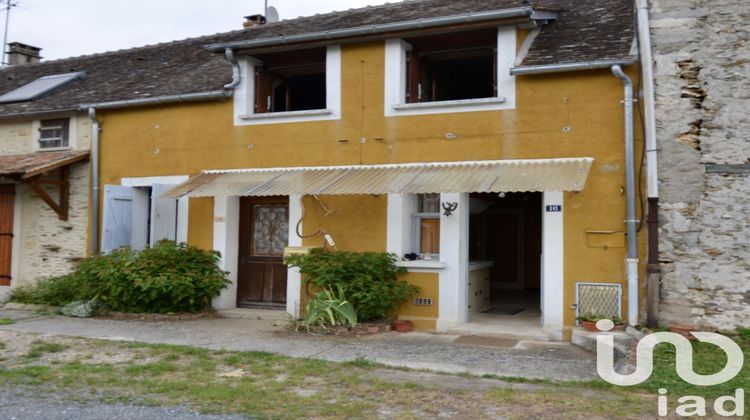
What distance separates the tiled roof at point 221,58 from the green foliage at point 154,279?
131 inches

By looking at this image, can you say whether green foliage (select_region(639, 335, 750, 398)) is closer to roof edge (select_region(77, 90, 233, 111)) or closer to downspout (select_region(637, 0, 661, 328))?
downspout (select_region(637, 0, 661, 328))

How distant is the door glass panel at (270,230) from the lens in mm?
12594

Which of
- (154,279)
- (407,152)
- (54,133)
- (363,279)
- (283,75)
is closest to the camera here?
(363,279)

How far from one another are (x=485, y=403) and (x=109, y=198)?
935 cm

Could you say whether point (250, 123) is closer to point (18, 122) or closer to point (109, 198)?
point (109, 198)

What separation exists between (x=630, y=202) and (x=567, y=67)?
2.28 meters

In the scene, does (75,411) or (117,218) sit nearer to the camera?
(75,411)

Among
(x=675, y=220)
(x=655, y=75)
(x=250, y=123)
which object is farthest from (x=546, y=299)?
(x=250, y=123)

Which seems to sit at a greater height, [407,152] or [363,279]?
[407,152]

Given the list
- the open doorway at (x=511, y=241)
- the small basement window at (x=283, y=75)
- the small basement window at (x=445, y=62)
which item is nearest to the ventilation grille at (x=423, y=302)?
the small basement window at (x=445, y=62)

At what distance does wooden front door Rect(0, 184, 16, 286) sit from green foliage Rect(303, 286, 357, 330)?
26.5 ft

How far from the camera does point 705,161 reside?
30.2ft

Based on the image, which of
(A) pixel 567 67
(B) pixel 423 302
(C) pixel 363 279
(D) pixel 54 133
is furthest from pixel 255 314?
(A) pixel 567 67

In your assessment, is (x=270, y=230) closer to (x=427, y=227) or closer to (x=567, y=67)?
(x=427, y=227)
